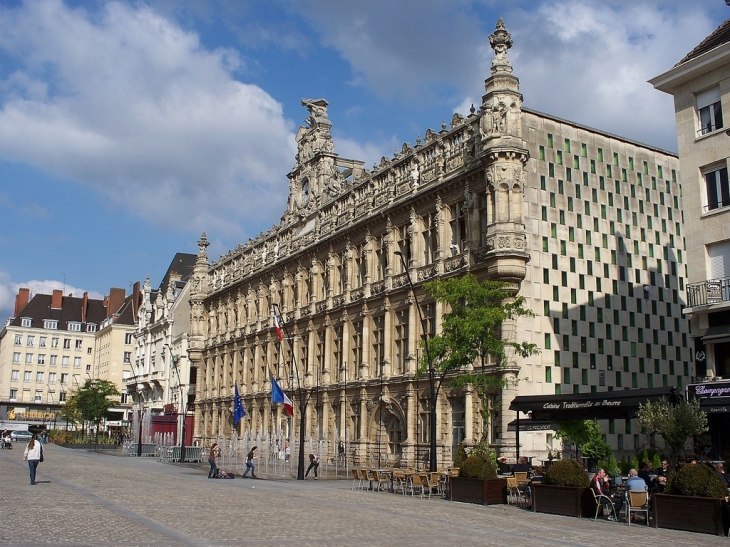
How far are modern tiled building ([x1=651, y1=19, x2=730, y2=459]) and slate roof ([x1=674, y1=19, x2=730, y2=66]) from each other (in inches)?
2.2

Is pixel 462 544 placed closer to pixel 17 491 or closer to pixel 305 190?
pixel 17 491

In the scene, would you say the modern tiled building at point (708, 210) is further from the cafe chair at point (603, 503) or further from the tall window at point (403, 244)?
the tall window at point (403, 244)

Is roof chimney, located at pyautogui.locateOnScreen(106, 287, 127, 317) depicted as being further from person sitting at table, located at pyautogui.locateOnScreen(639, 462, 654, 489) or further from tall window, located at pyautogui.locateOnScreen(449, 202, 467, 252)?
person sitting at table, located at pyautogui.locateOnScreen(639, 462, 654, 489)

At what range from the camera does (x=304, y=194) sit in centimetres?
6291

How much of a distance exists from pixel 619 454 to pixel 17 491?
28.8 m

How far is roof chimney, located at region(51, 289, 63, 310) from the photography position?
434 feet

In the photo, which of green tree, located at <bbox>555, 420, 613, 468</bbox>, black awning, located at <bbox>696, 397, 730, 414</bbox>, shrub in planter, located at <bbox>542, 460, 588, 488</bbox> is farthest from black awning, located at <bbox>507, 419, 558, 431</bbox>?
shrub in planter, located at <bbox>542, 460, 588, 488</bbox>

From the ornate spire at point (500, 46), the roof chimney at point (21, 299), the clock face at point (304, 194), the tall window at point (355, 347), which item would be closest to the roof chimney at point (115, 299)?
the roof chimney at point (21, 299)

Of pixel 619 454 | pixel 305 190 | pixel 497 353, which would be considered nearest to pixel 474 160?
pixel 497 353

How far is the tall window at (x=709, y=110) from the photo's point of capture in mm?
31234

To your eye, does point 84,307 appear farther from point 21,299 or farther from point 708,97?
point 708,97

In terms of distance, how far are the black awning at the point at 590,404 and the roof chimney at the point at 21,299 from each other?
118 metres

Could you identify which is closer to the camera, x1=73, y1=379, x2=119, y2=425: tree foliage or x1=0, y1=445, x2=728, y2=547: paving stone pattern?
x1=0, y1=445, x2=728, y2=547: paving stone pattern

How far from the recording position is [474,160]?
4094cm
